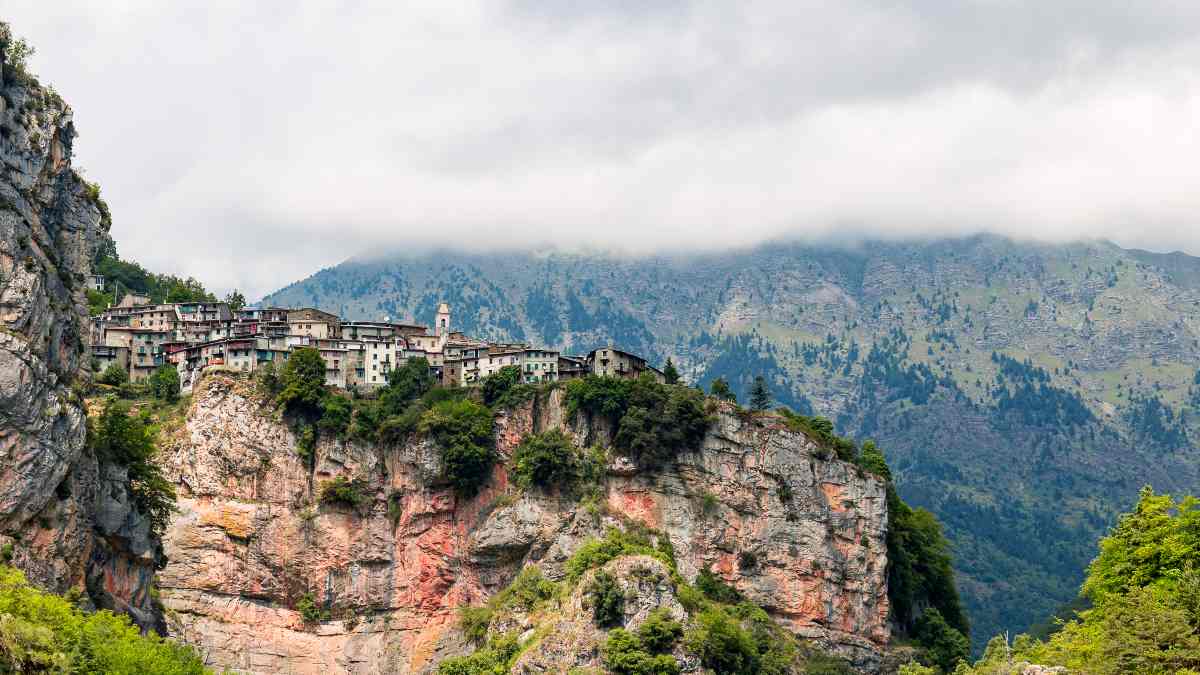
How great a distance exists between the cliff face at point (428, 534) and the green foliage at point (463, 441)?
4.06ft

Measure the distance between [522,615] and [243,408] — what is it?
3153 cm

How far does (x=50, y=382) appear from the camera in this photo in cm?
7425

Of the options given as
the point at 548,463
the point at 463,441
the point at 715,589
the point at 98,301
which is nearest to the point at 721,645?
the point at 715,589

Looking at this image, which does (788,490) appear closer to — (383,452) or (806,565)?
(806,565)

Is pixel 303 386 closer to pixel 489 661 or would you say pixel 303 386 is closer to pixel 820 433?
pixel 489 661

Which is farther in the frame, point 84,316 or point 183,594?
point 183,594

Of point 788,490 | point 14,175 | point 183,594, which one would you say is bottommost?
point 183,594

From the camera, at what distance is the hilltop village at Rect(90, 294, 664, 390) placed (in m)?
128

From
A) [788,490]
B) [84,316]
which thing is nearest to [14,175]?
[84,316]

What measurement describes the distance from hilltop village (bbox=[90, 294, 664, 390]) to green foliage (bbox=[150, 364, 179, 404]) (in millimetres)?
1943

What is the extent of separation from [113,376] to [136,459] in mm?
33404

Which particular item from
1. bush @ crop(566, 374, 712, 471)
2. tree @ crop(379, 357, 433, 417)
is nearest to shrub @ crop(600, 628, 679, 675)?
bush @ crop(566, 374, 712, 471)

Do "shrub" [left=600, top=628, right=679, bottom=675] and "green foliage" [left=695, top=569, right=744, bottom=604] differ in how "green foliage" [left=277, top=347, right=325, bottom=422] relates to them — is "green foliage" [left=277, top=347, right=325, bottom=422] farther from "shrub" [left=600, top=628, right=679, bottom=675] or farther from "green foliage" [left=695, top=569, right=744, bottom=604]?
"shrub" [left=600, top=628, right=679, bottom=675]

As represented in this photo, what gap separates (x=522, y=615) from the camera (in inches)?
4232
